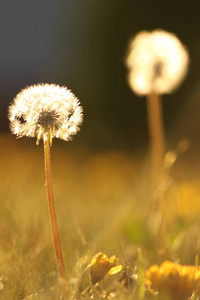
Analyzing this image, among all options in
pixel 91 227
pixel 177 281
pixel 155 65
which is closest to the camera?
pixel 177 281

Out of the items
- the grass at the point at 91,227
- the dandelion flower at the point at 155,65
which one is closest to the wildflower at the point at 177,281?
the grass at the point at 91,227

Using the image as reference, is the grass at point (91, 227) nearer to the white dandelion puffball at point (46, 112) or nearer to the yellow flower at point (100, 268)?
the yellow flower at point (100, 268)

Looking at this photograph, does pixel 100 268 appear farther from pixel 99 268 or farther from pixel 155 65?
pixel 155 65

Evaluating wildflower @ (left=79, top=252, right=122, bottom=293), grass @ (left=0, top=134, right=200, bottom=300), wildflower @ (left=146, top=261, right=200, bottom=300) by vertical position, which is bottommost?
wildflower @ (left=146, top=261, right=200, bottom=300)

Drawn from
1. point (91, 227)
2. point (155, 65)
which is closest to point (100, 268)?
point (91, 227)

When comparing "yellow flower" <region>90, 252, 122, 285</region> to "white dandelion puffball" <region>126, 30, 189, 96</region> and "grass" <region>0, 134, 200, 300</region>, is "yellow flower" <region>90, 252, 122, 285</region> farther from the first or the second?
"white dandelion puffball" <region>126, 30, 189, 96</region>

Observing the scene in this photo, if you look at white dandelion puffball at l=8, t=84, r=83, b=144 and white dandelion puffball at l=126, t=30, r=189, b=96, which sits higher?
white dandelion puffball at l=126, t=30, r=189, b=96

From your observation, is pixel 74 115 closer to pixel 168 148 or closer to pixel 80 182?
pixel 80 182

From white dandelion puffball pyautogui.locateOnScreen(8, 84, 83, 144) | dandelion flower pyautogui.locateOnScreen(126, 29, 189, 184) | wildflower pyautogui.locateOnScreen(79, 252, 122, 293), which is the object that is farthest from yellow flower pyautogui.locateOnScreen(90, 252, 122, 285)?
dandelion flower pyautogui.locateOnScreen(126, 29, 189, 184)
